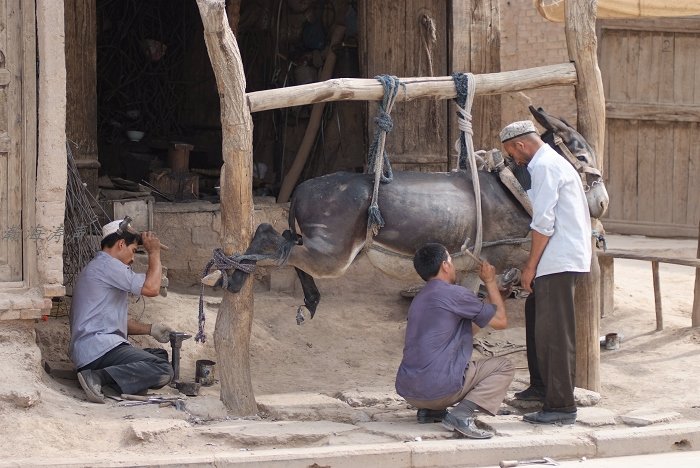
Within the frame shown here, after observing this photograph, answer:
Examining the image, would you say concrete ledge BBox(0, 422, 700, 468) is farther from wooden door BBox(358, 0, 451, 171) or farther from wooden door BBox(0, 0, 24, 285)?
wooden door BBox(358, 0, 451, 171)

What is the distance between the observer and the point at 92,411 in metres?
7.50

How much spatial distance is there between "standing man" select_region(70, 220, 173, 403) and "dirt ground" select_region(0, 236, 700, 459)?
24 cm

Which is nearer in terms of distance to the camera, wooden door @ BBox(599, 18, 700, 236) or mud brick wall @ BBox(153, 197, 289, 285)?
mud brick wall @ BBox(153, 197, 289, 285)

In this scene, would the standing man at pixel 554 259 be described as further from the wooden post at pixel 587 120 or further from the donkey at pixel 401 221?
the wooden post at pixel 587 120

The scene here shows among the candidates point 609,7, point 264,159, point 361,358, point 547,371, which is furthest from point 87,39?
point 547,371

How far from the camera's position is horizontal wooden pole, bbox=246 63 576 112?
7.59m

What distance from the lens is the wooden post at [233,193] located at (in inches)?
293

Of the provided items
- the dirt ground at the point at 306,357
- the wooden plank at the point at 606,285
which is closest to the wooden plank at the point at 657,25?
the dirt ground at the point at 306,357

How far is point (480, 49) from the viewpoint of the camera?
968 cm

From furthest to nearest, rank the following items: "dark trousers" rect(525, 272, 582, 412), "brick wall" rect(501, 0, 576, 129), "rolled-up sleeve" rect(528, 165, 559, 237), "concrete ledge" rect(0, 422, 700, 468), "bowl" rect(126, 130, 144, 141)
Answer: "brick wall" rect(501, 0, 576, 129) → "bowl" rect(126, 130, 144, 141) → "dark trousers" rect(525, 272, 582, 412) → "rolled-up sleeve" rect(528, 165, 559, 237) → "concrete ledge" rect(0, 422, 700, 468)

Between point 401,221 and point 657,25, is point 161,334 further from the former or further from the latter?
point 657,25

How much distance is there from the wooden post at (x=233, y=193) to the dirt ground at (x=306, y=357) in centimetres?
23

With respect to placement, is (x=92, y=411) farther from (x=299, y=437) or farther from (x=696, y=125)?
(x=696, y=125)

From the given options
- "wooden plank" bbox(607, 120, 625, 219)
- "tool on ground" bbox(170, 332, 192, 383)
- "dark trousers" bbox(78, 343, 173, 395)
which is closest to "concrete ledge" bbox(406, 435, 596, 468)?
"dark trousers" bbox(78, 343, 173, 395)
